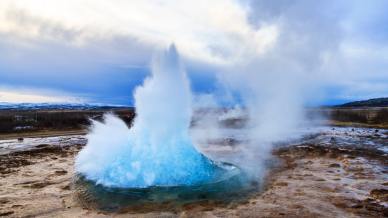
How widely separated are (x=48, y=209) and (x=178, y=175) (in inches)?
173

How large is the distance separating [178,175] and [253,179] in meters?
2.76

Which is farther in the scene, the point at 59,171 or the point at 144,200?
the point at 59,171

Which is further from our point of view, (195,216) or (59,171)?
(59,171)

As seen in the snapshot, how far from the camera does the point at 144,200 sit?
10.0 metres

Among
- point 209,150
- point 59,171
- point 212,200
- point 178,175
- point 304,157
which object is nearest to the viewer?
point 212,200

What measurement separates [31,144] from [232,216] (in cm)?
1982

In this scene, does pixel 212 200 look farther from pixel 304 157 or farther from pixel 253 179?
pixel 304 157


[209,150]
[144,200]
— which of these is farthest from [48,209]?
[209,150]

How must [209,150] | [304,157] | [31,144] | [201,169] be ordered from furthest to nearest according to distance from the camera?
[31,144], [209,150], [304,157], [201,169]

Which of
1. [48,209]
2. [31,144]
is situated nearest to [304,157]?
[48,209]

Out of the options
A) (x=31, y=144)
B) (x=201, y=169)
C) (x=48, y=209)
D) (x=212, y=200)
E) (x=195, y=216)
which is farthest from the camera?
(x=31, y=144)

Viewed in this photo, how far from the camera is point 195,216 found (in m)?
8.56

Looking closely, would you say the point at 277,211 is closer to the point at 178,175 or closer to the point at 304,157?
the point at 178,175

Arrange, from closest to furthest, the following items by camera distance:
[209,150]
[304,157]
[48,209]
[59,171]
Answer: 1. [48,209]
2. [59,171]
3. [304,157]
4. [209,150]
